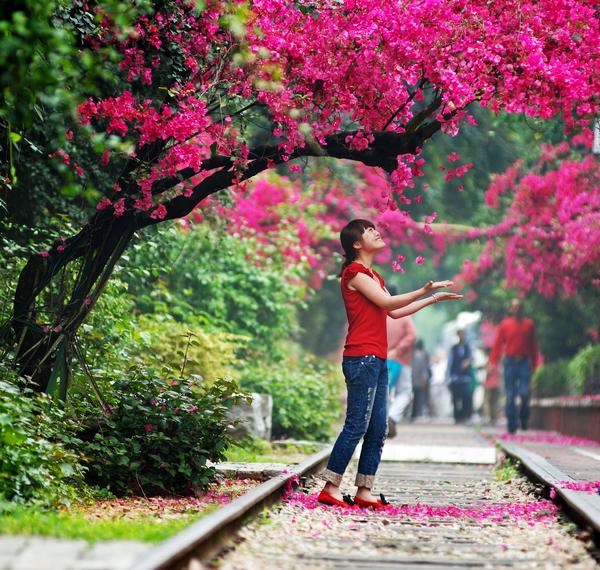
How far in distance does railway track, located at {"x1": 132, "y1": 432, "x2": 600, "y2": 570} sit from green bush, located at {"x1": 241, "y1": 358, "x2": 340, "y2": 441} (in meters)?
6.42

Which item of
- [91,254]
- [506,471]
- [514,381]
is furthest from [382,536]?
[514,381]

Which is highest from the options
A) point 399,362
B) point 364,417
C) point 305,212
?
point 305,212

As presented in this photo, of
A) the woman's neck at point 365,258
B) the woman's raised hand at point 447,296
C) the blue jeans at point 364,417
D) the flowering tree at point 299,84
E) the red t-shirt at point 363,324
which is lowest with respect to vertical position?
the blue jeans at point 364,417

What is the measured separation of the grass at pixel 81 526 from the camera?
6.25 meters

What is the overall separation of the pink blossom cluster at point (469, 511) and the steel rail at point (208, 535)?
1.10 ft

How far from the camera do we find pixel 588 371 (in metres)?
23.0

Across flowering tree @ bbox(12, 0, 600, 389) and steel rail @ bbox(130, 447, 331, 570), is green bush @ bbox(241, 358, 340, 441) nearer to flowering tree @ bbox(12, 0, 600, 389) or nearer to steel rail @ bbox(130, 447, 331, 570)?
flowering tree @ bbox(12, 0, 600, 389)

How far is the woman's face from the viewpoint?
9.52 m

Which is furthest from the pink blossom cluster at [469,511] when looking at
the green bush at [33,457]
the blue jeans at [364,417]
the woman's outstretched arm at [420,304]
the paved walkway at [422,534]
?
the green bush at [33,457]

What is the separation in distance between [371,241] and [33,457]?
3.07m

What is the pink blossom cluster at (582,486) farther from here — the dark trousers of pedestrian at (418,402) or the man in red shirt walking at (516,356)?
the dark trousers of pedestrian at (418,402)

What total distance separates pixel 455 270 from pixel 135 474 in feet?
116

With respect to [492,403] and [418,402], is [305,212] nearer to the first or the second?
[492,403]

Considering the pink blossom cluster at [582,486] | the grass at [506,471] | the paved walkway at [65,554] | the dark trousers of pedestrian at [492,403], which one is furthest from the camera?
the dark trousers of pedestrian at [492,403]
